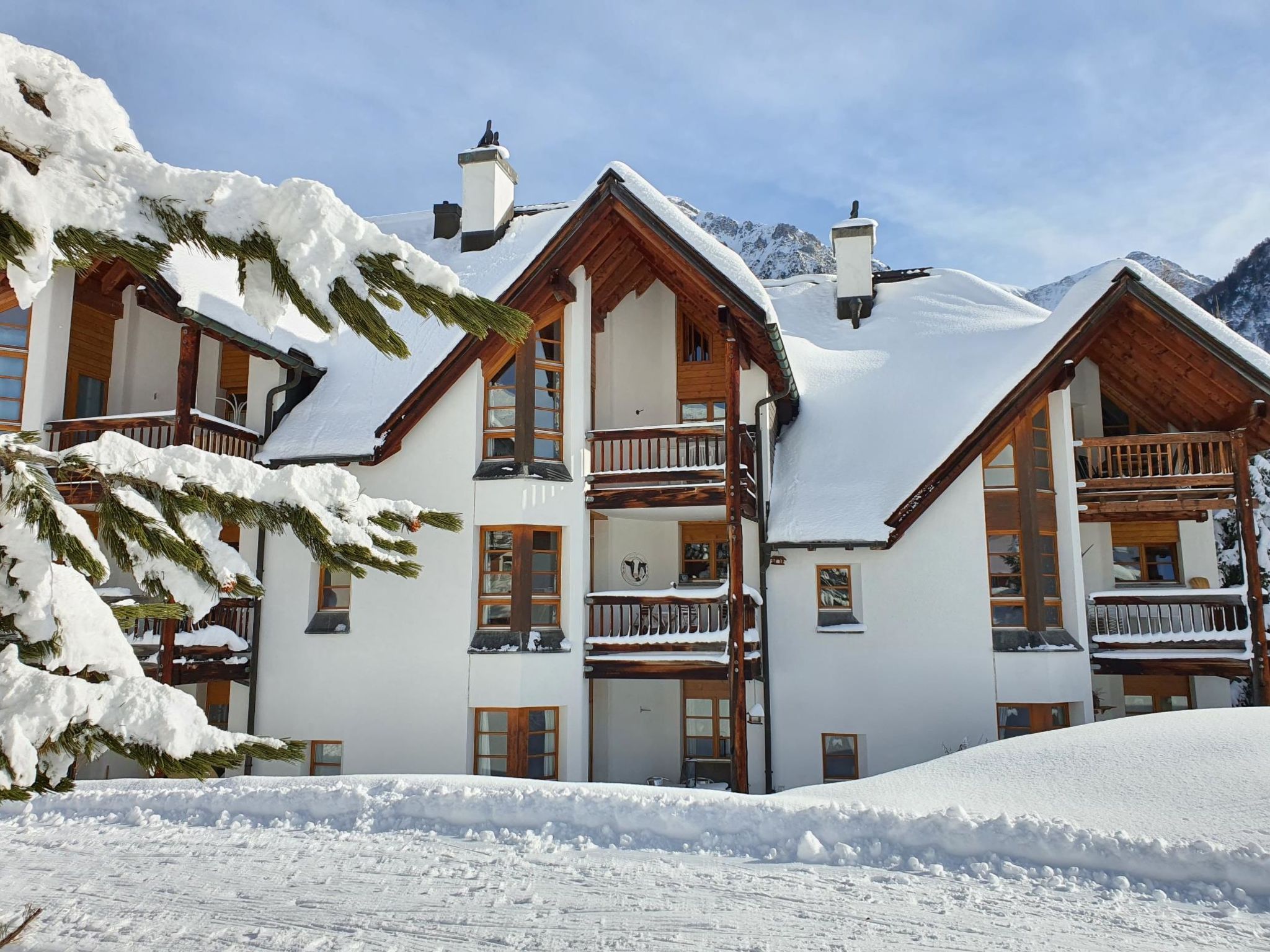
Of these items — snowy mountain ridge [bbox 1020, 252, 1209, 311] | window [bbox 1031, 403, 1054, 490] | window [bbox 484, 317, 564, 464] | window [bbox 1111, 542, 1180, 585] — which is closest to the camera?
window [bbox 484, 317, 564, 464]

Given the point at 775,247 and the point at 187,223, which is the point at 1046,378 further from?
the point at 775,247

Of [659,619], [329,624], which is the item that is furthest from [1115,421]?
[329,624]

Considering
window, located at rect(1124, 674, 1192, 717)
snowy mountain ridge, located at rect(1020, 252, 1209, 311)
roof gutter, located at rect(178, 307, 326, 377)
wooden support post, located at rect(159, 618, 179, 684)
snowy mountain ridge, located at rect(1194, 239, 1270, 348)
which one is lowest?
window, located at rect(1124, 674, 1192, 717)

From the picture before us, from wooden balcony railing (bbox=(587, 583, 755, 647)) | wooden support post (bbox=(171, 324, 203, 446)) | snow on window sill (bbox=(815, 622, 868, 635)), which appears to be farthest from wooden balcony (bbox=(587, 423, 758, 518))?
wooden support post (bbox=(171, 324, 203, 446))

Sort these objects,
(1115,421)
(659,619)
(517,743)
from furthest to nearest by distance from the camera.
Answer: (1115,421) → (659,619) → (517,743)

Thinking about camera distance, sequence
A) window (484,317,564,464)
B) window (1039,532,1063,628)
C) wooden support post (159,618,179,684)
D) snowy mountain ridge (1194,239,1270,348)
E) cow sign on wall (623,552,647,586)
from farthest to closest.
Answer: snowy mountain ridge (1194,239,1270,348) < cow sign on wall (623,552,647,586) < window (1039,532,1063,628) < window (484,317,564,464) < wooden support post (159,618,179,684)

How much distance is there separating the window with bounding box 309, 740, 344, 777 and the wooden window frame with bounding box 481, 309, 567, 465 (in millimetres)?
5359

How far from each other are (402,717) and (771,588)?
6740 mm

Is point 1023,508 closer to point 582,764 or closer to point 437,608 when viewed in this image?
point 582,764

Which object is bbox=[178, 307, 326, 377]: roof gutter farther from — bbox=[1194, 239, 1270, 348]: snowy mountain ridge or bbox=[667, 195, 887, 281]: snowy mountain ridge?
bbox=[667, 195, 887, 281]: snowy mountain ridge

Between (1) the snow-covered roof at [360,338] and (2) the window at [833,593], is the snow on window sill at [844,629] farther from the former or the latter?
(1) the snow-covered roof at [360,338]

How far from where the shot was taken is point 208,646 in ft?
49.4

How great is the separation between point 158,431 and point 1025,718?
617 inches

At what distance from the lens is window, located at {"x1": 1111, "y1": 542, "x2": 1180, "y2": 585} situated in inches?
747
